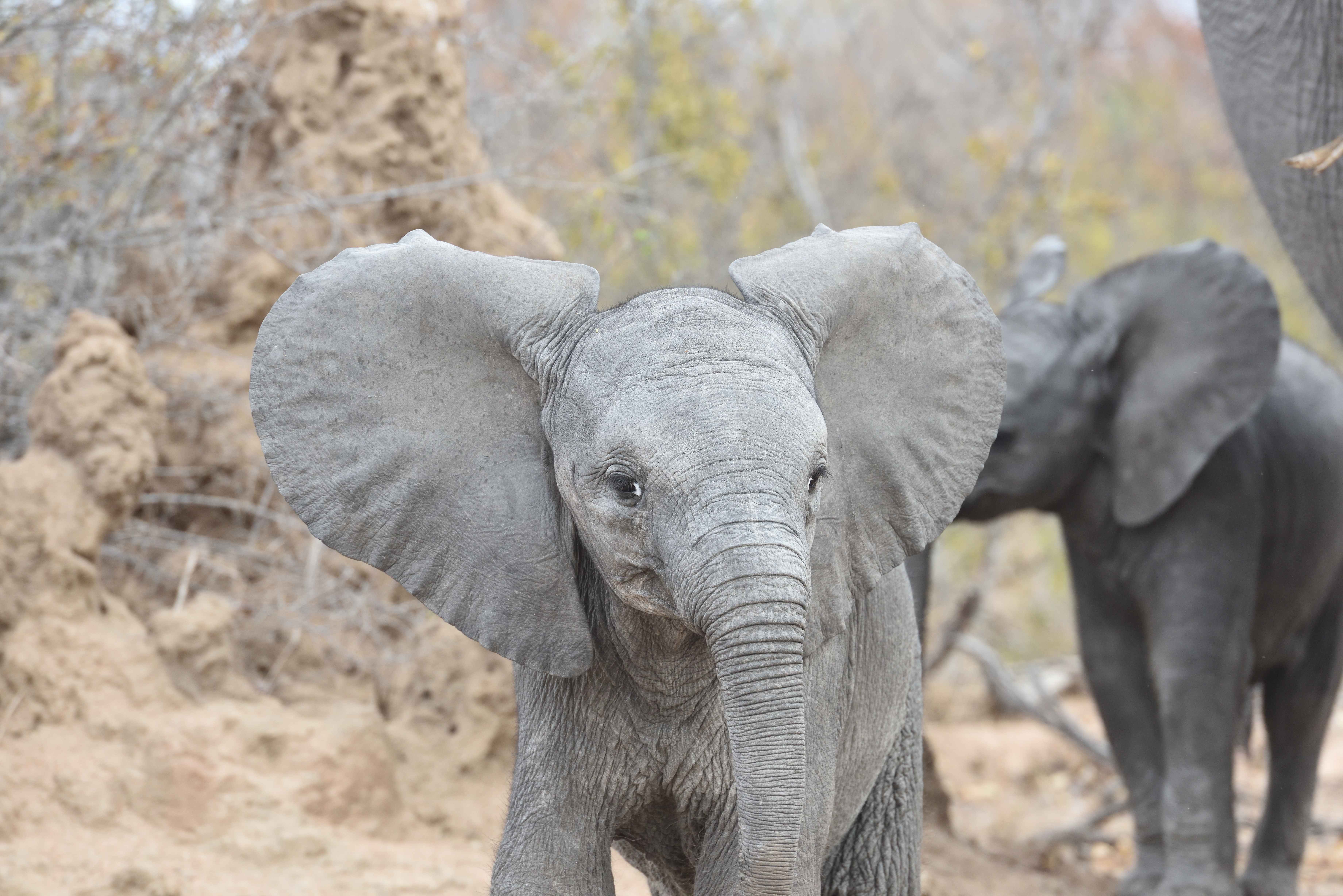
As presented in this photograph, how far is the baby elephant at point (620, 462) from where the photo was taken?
2.41m

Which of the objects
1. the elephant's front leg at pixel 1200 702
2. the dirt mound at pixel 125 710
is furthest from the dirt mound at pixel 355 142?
the elephant's front leg at pixel 1200 702

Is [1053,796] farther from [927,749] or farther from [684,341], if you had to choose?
[684,341]

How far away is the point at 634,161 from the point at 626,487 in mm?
5715

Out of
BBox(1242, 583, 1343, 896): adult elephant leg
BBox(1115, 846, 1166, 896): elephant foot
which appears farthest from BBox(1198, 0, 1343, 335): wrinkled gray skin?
BBox(1115, 846, 1166, 896): elephant foot

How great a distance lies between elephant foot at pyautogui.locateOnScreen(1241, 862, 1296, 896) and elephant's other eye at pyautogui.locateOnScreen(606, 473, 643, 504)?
4.24 m

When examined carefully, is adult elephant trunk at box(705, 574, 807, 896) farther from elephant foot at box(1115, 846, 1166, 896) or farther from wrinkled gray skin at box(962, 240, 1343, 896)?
elephant foot at box(1115, 846, 1166, 896)

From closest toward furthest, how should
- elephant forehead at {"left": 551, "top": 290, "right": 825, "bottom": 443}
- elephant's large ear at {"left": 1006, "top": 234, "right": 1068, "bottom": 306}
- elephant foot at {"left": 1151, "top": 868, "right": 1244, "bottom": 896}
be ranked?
elephant forehead at {"left": 551, "top": 290, "right": 825, "bottom": 443}, elephant foot at {"left": 1151, "top": 868, "right": 1244, "bottom": 896}, elephant's large ear at {"left": 1006, "top": 234, "right": 1068, "bottom": 306}

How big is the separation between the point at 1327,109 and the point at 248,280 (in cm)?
332

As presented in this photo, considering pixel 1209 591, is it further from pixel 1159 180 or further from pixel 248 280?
pixel 1159 180

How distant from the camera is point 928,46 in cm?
1831

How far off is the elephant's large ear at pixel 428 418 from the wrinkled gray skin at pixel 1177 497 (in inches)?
110

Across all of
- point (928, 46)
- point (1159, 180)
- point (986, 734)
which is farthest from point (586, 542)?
point (928, 46)

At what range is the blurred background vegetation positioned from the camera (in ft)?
16.5

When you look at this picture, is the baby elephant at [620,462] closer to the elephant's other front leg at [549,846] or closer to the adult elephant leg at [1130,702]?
the elephant's other front leg at [549,846]
